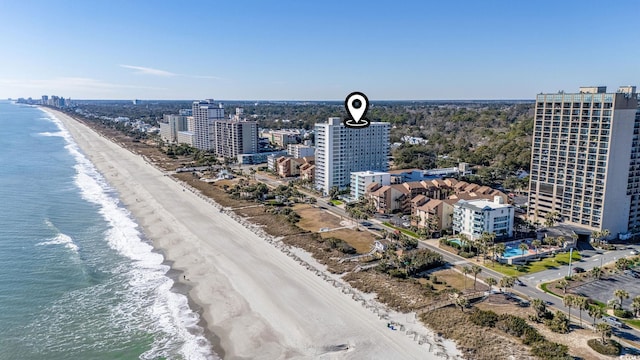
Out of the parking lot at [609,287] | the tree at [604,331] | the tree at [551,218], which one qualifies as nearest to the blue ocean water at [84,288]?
the tree at [604,331]

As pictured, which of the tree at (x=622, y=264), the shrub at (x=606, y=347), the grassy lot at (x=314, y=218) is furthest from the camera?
the grassy lot at (x=314, y=218)

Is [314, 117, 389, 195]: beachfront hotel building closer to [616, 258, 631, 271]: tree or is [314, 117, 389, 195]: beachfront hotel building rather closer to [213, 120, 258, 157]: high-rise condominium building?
[616, 258, 631, 271]: tree

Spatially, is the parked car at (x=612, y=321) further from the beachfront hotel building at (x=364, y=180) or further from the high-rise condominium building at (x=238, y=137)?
the high-rise condominium building at (x=238, y=137)

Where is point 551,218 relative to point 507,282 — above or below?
above

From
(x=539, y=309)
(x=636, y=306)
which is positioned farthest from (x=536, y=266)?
(x=539, y=309)

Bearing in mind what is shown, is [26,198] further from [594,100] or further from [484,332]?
[594,100]

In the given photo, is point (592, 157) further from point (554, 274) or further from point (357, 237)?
point (357, 237)
